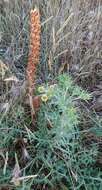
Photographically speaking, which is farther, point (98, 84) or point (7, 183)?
point (98, 84)

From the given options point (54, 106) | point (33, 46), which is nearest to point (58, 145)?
point (54, 106)

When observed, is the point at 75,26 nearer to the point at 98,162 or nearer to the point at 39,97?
the point at 39,97

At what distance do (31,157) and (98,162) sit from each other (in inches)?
10.8

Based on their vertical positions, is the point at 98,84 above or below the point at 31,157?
above

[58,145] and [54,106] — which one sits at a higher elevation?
[54,106]

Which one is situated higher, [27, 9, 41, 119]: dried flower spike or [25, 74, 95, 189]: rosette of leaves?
[27, 9, 41, 119]: dried flower spike

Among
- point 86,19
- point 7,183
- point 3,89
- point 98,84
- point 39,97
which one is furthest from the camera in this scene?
point 86,19

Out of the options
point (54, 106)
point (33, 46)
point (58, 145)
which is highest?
point (33, 46)

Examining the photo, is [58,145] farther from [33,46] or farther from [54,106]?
[33,46]

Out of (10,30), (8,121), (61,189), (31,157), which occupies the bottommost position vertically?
(61,189)

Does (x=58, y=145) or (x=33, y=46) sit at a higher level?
(x=33, y=46)

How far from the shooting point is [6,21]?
206cm

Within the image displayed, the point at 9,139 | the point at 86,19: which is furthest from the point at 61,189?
the point at 86,19

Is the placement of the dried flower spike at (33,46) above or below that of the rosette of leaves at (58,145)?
above
